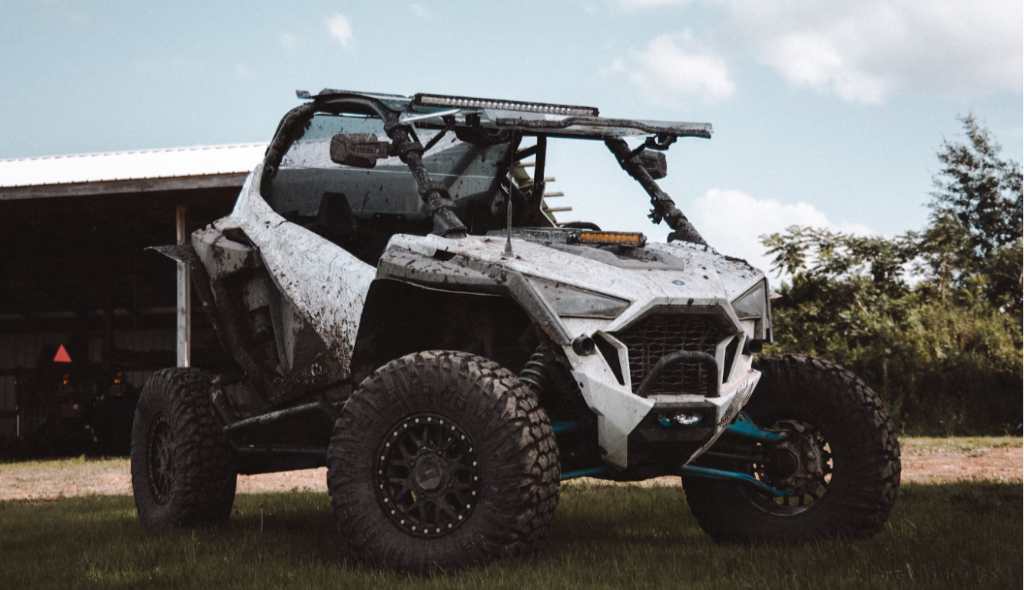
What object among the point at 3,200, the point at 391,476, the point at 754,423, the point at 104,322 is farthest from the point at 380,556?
the point at 104,322

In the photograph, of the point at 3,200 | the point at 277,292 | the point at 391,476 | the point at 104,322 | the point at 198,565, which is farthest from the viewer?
the point at 104,322

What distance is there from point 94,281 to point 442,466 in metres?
21.4

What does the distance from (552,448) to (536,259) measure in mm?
754

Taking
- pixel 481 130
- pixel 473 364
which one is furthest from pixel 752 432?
pixel 481 130

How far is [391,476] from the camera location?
16.9 ft

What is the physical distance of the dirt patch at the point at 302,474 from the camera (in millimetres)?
10526

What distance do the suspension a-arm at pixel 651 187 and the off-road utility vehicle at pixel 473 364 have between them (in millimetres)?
13

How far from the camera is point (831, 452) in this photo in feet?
19.3

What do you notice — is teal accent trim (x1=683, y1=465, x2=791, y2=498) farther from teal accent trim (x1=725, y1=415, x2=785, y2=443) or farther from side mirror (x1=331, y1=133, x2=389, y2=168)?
side mirror (x1=331, y1=133, x2=389, y2=168)

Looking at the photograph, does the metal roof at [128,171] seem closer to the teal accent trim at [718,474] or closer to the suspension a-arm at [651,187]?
the suspension a-arm at [651,187]

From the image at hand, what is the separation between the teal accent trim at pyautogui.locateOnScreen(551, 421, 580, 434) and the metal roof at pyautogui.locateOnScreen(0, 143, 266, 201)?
963 cm

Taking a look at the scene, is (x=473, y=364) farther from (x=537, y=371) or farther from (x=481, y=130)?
(x=481, y=130)

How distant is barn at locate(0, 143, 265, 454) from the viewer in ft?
53.6

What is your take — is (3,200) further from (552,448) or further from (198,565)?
(552,448)
